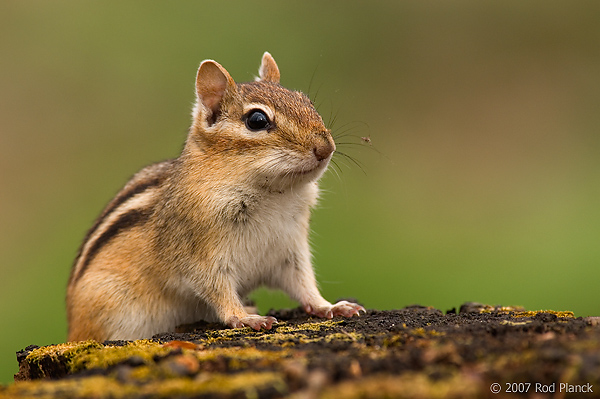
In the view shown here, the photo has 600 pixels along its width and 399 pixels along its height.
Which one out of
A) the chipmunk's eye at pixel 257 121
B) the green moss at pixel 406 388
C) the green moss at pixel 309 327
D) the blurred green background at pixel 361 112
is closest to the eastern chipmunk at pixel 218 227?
the chipmunk's eye at pixel 257 121

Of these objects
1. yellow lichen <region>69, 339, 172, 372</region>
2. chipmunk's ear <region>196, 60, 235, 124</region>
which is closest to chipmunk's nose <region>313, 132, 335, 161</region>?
chipmunk's ear <region>196, 60, 235, 124</region>

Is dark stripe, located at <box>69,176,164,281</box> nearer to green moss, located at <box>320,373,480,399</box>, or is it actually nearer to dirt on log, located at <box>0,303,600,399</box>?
dirt on log, located at <box>0,303,600,399</box>

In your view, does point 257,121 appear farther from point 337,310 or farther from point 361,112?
point 361,112

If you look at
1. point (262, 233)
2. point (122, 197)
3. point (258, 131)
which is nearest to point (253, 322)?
point (262, 233)

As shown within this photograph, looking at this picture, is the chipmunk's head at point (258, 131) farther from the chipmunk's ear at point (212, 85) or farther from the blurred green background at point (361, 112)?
the blurred green background at point (361, 112)

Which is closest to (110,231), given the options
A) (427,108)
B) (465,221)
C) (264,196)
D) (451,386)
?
(264,196)

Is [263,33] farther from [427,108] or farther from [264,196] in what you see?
[264,196]
